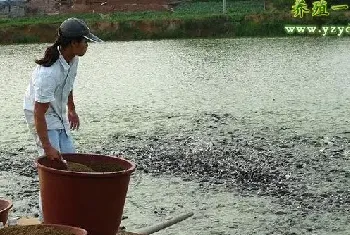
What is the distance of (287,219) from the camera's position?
503cm

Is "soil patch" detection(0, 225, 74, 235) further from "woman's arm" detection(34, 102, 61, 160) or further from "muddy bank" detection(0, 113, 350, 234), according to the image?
"muddy bank" detection(0, 113, 350, 234)

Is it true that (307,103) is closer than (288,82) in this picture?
Yes

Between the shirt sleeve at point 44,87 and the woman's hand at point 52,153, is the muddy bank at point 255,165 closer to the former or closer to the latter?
the woman's hand at point 52,153

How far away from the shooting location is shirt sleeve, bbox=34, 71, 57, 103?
148 inches

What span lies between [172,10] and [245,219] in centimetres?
3726

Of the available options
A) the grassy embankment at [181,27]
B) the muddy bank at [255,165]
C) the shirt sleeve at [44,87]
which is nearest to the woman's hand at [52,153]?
the shirt sleeve at [44,87]

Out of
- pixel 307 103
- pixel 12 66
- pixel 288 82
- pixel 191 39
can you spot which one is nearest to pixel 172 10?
pixel 191 39

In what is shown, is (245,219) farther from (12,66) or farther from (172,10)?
(172,10)

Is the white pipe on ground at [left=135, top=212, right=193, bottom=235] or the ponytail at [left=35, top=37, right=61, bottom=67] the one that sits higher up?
the ponytail at [left=35, top=37, right=61, bottom=67]

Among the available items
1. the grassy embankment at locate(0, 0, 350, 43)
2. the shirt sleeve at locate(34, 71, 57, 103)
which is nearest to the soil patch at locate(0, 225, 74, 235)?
the shirt sleeve at locate(34, 71, 57, 103)

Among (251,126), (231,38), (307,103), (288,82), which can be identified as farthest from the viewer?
(231,38)

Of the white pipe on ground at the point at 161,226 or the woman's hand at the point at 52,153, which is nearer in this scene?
the woman's hand at the point at 52,153

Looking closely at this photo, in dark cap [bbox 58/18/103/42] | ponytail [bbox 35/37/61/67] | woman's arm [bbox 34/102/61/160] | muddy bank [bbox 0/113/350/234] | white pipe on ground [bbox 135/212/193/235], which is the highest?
dark cap [bbox 58/18/103/42]

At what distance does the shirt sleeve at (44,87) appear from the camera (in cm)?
377
